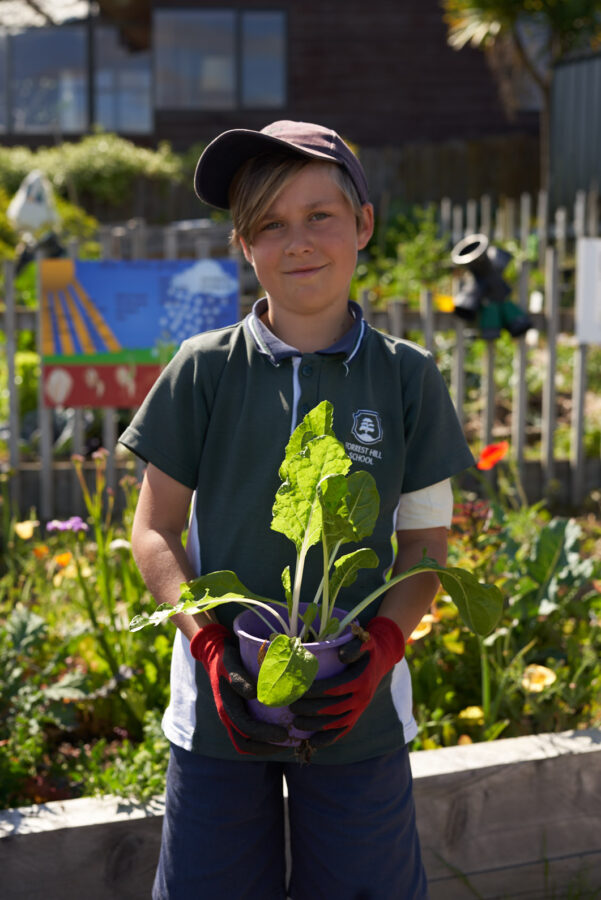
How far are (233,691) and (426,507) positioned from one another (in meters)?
0.48

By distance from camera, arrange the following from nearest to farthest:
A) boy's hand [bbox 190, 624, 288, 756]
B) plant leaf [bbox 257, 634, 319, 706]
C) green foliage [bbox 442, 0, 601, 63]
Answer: plant leaf [bbox 257, 634, 319, 706] < boy's hand [bbox 190, 624, 288, 756] < green foliage [bbox 442, 0, 601, 63]

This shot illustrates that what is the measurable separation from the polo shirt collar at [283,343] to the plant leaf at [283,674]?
0.52 meters

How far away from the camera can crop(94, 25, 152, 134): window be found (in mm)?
15078

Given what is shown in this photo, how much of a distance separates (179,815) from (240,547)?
455 millimetres

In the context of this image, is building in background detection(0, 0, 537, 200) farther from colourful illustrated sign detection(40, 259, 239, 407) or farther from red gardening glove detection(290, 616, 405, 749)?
red gardening glove detection(290, 616, 405, 749)

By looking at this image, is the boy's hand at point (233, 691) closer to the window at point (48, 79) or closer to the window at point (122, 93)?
the window at point (122, 93)

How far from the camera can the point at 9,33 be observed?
15.2 metres

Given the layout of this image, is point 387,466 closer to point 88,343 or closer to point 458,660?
point 458,660

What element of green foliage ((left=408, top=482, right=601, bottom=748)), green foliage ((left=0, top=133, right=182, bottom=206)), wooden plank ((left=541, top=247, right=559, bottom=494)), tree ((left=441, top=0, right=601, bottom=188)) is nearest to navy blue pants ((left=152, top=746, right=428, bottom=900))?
green foliage ((left=408, top=482, right=601, bottom=748))

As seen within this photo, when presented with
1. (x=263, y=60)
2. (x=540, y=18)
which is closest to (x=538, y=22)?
(x=540, y=18)

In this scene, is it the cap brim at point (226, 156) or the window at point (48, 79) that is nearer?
the cap brim at point (226, 156)

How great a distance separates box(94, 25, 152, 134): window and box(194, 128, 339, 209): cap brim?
46.7 feet

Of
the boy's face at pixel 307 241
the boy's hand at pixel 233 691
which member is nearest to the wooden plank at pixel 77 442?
the boy's face at pixel 307 241

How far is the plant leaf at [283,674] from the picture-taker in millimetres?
1254
